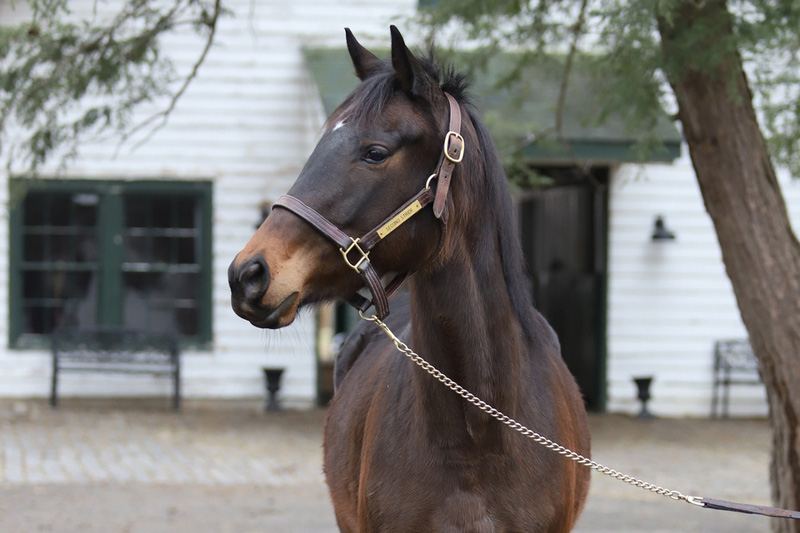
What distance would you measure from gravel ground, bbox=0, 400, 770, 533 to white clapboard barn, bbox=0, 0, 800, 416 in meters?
0.54

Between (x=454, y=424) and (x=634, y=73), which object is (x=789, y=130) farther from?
(x=454, y=424)

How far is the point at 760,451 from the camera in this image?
988 centimetres

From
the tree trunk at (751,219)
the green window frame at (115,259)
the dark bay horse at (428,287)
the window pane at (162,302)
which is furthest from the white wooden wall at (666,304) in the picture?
the dark bay horse at (428,287)

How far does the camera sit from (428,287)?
2.69m

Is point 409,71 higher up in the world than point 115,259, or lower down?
higher up

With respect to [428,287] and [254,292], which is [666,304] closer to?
[428,287]

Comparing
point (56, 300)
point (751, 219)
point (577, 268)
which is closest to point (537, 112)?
point (577, 268)

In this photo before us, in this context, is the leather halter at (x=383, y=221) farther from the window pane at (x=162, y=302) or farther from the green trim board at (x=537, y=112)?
the window pane at (x=162, y=302)

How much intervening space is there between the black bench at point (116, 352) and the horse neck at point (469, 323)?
28.5 feet

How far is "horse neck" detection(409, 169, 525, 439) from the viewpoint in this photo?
267 cm

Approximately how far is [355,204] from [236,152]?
9259 millimetres

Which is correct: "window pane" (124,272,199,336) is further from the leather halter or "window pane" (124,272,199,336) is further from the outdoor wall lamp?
the leather halter

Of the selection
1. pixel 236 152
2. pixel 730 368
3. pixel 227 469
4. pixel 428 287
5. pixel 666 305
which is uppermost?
pixel 236 152

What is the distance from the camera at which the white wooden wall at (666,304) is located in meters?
11.7
